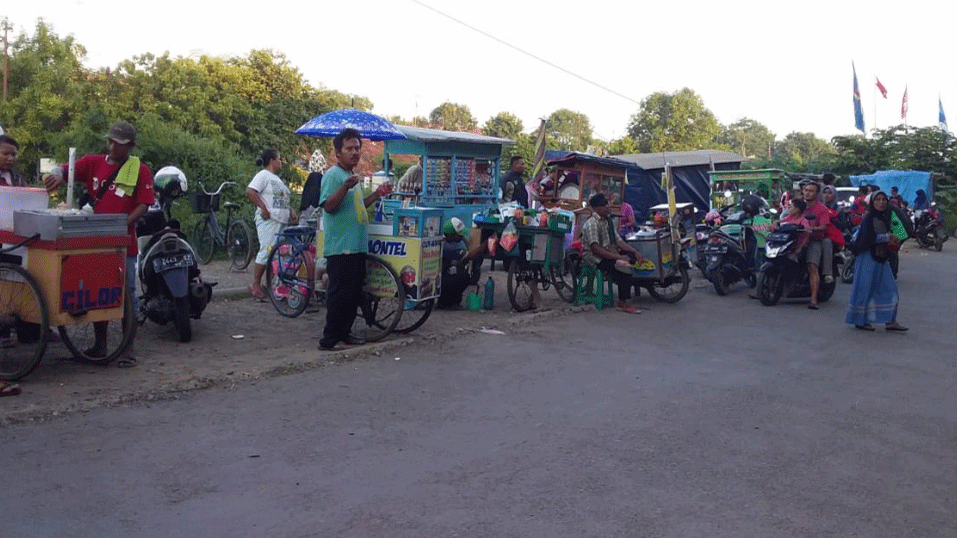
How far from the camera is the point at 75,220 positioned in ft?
22.1

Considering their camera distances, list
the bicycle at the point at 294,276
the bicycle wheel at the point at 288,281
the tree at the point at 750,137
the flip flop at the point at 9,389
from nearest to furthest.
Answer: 1. the flip flop at the point at 9,389
2. the bicycle at the point at 294,276
3. the bicycle wheel at the point at 288,281
4. the tree at the point at 750,137

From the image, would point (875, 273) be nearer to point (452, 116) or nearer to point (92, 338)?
point (92, 338)

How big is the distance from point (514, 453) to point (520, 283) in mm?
5897

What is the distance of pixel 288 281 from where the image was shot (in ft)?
32.3

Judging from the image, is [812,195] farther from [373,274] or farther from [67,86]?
[67,86]

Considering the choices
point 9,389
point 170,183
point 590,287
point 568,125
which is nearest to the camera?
point 9,389

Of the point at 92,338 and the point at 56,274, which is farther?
the point at 92,338

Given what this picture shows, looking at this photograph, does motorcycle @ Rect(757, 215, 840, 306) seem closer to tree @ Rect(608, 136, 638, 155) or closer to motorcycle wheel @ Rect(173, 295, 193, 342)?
motorcycle wheel @ Rect(173, 295, 193, 342)

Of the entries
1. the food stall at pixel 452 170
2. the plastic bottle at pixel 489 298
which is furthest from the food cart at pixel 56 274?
the food stall at pixel 452 170

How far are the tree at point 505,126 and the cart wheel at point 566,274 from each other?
40901 millimetres

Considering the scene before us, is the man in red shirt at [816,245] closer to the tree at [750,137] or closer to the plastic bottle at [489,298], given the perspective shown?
the plastic bottle at [489,298]

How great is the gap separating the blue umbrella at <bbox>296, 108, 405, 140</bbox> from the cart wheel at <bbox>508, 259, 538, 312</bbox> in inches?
172

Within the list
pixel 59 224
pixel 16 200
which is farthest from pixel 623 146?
pixel 59 224

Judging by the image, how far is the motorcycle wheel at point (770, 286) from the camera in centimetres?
1319
